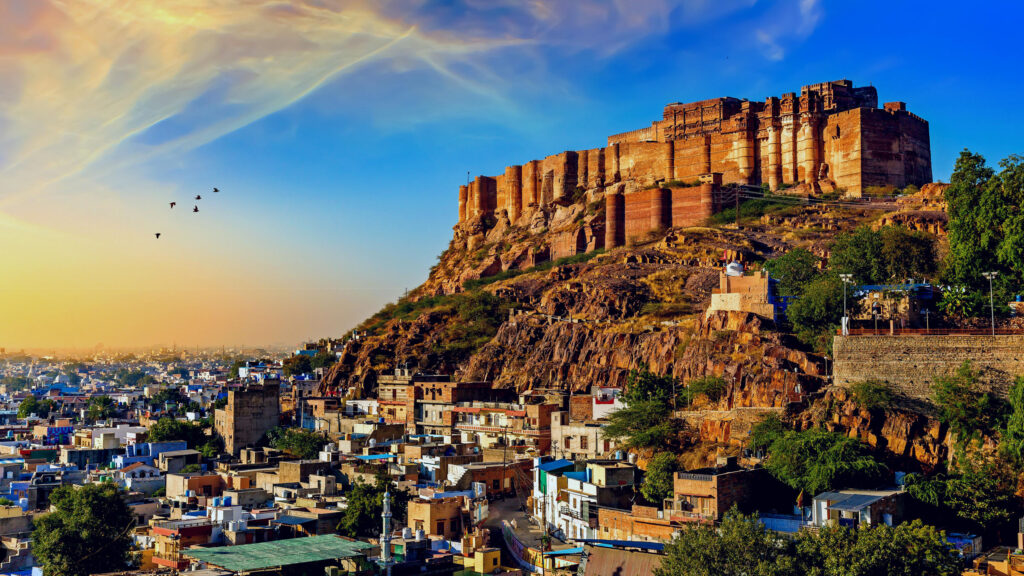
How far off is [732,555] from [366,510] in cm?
1274

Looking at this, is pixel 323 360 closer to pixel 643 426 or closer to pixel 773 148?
pixel 773 148

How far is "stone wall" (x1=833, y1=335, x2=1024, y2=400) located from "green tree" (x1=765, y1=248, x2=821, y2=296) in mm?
10230

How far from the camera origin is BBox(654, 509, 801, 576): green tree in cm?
2222

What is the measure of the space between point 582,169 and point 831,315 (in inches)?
1776

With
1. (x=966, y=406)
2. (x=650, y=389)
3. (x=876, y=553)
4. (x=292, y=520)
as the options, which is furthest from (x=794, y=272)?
(x=876, y=553)

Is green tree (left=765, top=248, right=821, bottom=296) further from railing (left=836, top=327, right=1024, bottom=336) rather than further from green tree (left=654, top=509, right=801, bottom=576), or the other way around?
green tree (left=654, top=509, right=801, bottom=576)

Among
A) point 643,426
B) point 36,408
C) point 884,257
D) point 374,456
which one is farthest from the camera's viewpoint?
point 36,408

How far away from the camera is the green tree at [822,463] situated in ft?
97.7

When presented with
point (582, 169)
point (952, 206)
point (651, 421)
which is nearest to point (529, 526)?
point (651, 421)

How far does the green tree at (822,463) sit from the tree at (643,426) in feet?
17.4

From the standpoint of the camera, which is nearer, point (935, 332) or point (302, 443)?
point (935, 332)

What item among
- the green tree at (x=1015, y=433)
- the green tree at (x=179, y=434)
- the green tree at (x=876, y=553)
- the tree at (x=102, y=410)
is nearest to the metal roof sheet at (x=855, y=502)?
the green tree at (x=876, y=553)

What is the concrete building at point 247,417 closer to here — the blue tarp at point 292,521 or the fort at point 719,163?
the blue tarp at point 292,521

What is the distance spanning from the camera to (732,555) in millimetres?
22500
